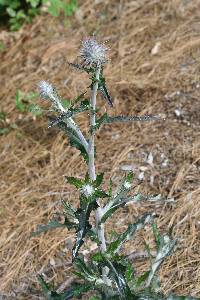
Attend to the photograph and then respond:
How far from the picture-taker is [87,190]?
6.06ft

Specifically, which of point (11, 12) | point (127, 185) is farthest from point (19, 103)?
point (127, 185)

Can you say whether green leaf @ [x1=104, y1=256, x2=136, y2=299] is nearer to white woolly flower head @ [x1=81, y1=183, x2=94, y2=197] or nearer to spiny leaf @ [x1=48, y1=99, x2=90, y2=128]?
white woolly flower head @ [x1=81, y1=183, x2=94, y2=197]

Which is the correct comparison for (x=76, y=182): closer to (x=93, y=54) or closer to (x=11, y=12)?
(x=93, y=54)

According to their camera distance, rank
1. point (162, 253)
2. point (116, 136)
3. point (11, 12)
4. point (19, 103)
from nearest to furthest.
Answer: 1. point (162, 253)
2. point (116, 136)
3. point (19, 103)
4. point (11, 12)

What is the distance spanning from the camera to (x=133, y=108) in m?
3.08

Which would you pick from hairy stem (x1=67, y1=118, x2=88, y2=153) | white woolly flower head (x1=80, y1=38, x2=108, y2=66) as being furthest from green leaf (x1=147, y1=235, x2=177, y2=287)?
white woolly flower head (x1=80, y1=38, x2=108, y2=66)

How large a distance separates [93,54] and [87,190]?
0.44 meters

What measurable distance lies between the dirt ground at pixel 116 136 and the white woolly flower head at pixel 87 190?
0.73 m

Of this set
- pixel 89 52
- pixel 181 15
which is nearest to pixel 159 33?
pixel 181 15

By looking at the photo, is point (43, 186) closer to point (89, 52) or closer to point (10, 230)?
point (10, 230)

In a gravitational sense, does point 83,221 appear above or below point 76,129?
below

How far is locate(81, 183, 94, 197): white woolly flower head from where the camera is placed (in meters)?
1.85

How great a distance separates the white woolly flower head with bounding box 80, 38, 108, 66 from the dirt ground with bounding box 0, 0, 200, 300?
1.07m

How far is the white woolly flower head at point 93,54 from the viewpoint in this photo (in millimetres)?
1699
